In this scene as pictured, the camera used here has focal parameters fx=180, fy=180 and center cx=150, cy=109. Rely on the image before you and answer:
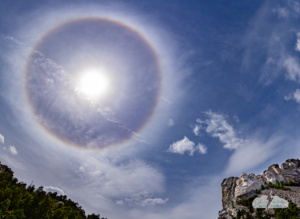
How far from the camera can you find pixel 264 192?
330ft

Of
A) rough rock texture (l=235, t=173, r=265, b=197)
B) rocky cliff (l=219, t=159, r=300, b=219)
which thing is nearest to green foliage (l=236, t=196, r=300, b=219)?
rocky cliff (l=219, t=159, r=300, b=219)

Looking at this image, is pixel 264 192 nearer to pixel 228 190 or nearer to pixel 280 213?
pixel 228 190

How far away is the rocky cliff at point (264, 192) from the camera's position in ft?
261

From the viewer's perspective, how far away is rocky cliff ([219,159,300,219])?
79.6 meters

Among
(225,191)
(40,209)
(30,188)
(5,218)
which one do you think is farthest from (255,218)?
(30,188)

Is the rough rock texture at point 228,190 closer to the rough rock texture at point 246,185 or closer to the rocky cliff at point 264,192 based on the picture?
the rocky cliff at point 264,192

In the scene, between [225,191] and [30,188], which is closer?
[30,188]

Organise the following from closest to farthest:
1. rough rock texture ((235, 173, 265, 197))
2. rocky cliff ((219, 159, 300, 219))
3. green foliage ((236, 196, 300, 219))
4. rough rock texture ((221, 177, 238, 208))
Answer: green foliage ((236, 196, 300, 219))
rocky cliff ((219, 159, 300, 219))
rough rock texture ((235, 173, 265, 197))
rough rock texture ((221, 177, 238, 208))

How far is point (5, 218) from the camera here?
1642 inches

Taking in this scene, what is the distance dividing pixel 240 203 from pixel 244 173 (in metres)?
34.9

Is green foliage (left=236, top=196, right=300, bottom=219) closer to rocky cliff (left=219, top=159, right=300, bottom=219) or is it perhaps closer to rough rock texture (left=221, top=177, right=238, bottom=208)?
rocky cliff (left=219, top=159, right=300, bottom=219)

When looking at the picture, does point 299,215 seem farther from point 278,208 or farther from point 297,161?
point 297,161

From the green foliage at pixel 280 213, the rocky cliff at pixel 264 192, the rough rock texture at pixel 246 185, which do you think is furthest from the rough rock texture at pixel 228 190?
the green foliage at pixel 280 213

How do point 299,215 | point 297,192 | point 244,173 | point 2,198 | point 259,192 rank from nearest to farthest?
1. point 2,198
2. point 299,215
3. point 297,192
4. point 259,192
5. point 244,173
